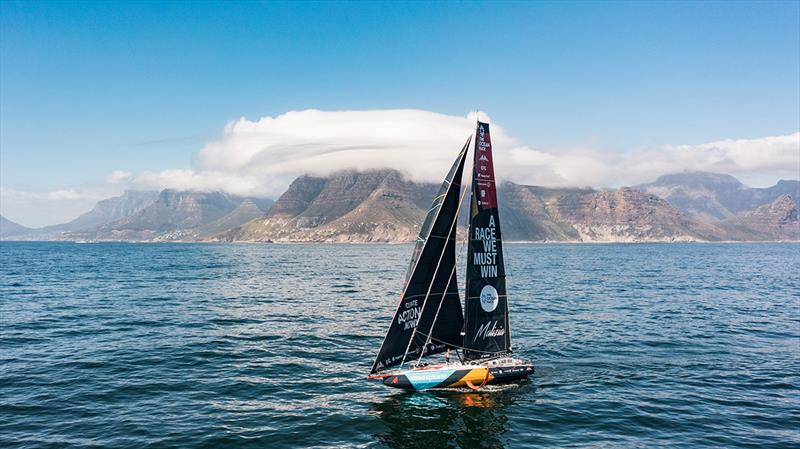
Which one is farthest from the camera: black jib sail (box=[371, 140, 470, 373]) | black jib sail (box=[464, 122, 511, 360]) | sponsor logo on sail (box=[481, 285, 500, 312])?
sponsor logo on sail (box=[481, 285, 500, 312])

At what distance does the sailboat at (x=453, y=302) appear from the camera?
25.2m

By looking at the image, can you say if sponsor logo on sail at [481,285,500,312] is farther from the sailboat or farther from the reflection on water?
the reflection on water

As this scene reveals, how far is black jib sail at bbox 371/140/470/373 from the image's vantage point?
82.0ft

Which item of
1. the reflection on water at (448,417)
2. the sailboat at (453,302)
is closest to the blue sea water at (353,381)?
the reflection on water at (448,417)

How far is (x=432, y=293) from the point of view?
86.3ft

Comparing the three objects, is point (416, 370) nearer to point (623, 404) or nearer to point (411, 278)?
point (411, 278)

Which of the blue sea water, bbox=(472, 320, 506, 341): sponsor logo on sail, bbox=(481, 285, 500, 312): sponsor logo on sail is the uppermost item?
bbox=(481, 285, 500, 312): sponsor logo on sail

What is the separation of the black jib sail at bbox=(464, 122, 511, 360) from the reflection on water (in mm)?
2652

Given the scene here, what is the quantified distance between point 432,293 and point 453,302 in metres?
1.78

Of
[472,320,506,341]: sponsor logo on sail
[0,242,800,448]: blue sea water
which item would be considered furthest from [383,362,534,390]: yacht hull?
[472,320,506,341]: sponsor logo on sail

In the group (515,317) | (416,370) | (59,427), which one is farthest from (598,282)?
(59,427)

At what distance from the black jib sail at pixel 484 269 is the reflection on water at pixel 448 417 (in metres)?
2.65

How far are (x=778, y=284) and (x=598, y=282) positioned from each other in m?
35.0

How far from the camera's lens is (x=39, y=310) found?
54.7 m
